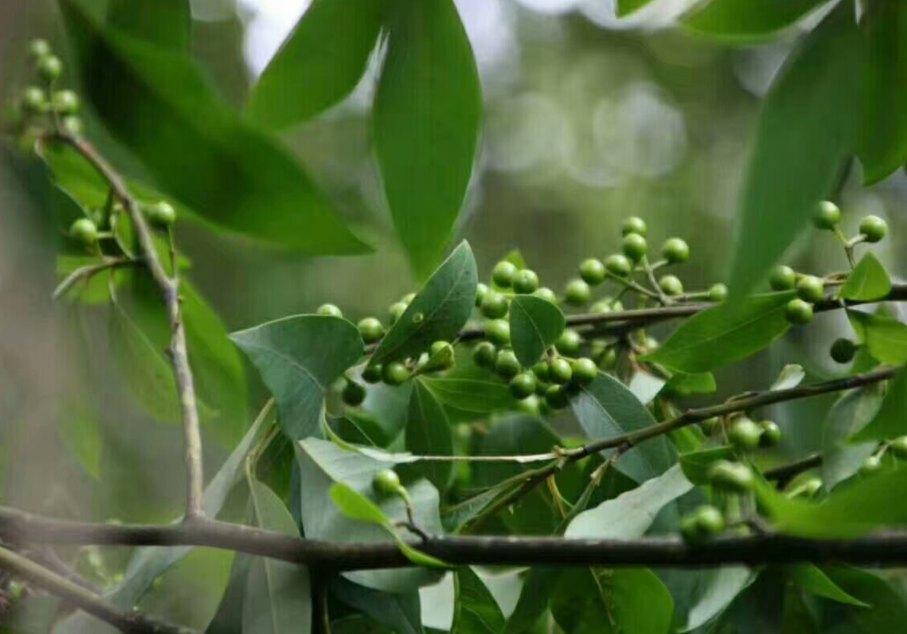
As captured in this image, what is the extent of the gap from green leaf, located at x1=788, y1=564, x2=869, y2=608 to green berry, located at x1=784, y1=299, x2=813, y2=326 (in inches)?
4.9

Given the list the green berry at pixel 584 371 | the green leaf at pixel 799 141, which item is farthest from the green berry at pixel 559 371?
the green leaf at pixel 799 141

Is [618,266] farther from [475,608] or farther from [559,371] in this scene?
[475,608]

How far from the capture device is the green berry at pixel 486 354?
70cm

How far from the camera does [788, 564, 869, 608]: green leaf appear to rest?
60cm

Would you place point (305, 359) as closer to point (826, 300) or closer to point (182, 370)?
point (182, 370)

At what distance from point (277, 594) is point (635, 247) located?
335mm

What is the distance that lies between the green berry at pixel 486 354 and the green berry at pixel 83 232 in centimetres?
27

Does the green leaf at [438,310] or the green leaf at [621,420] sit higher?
the green leaf at [438,310]

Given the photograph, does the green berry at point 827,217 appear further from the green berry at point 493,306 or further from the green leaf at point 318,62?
the green leaf at point 318,62

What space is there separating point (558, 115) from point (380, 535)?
17.5ft

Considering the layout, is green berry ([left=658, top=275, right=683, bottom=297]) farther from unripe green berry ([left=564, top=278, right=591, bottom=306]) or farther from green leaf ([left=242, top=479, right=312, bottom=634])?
green leaf ([left=242, top=479, right=312, bottom=634])

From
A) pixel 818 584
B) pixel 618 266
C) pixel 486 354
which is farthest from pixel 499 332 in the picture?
pixel 818 584

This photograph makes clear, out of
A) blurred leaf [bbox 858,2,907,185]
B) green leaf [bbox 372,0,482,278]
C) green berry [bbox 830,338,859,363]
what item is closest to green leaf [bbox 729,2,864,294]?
blurred leaf [bbox 858,2,907,185]

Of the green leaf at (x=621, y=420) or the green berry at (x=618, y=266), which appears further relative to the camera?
the green berry at (x=618, y=266)
